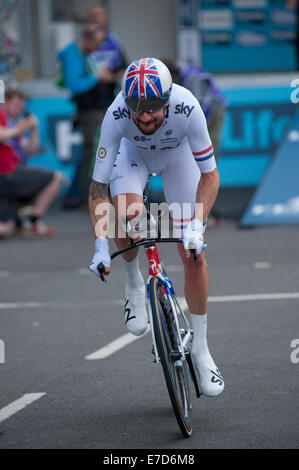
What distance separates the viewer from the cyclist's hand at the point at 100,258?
16.8 feet

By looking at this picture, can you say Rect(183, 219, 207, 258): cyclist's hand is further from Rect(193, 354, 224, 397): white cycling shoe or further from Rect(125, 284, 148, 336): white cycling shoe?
Rect(125, 284, 148, 336): white cycling shoe

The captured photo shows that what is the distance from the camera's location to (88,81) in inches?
515

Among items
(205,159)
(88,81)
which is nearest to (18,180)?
(88,81)

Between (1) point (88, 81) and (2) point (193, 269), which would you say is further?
(1) point (88, 81)

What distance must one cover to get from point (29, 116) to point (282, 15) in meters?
7.22

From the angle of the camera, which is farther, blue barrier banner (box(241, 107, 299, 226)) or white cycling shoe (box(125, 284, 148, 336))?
blue barrier banner (box(241, 107, 299, 226))

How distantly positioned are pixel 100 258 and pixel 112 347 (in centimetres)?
218

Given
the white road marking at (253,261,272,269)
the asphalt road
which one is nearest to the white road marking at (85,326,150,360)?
the asphalt road

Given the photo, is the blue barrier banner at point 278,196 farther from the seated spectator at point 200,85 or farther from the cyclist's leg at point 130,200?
the cyclist's leg at point 130,200

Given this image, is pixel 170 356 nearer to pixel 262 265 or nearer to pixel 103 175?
pixel 103 175

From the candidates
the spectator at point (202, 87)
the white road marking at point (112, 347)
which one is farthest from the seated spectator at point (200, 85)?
the white road marking at point (112, 347)

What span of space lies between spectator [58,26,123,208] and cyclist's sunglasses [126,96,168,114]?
8027 mm

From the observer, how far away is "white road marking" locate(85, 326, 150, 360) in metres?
6.97
